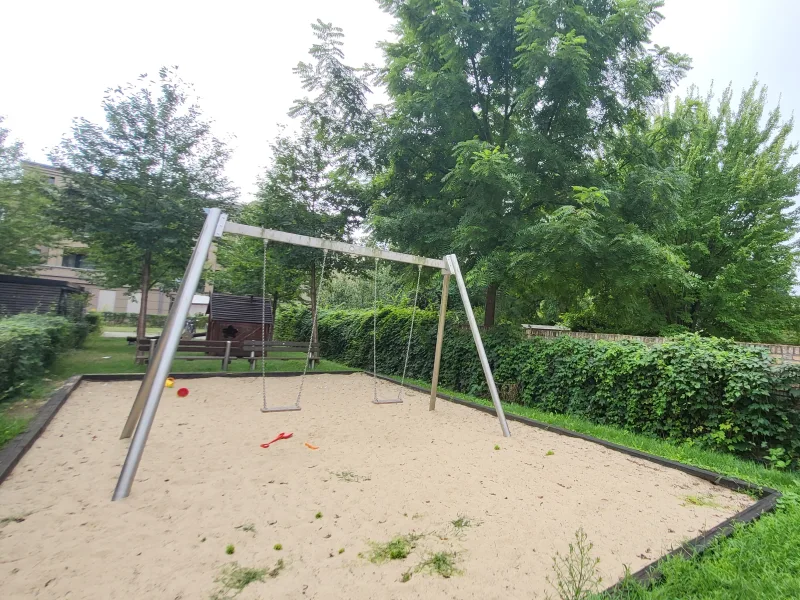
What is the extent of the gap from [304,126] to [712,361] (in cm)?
998

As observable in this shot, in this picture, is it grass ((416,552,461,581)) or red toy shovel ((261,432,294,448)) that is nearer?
A: grass ((416,552,461,581))

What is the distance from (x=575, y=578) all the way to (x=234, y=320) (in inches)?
424

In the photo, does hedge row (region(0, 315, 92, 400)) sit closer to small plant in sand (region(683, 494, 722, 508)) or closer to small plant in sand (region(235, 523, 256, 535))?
small plant in sand (region(235, 523, 256, 535))

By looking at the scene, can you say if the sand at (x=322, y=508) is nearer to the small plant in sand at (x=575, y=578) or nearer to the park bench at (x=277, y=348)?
the small plant in sand at (x=575, y=578)

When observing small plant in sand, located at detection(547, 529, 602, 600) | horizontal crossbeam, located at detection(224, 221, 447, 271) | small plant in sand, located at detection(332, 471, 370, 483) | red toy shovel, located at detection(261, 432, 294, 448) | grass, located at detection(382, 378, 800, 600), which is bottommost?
red toy shovel, located at detection(261, 432, 294, 448)

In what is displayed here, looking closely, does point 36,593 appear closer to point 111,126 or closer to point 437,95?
point 437,95

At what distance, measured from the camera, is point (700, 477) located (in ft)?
12.6

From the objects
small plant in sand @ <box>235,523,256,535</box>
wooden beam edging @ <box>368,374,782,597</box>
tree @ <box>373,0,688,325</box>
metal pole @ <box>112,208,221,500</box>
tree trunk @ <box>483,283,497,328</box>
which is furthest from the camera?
tree trunk @ <box>483,283,497,328</box>

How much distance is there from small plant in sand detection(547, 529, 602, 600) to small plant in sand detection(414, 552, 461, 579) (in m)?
0.50

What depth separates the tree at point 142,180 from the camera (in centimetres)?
880

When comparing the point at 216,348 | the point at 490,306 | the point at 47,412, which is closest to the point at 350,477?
the point at 47,412

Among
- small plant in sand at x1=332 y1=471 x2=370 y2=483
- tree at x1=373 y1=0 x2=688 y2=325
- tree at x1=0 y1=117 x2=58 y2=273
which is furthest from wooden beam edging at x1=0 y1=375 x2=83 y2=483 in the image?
tree at x1=0 y1=117 x2=58 y2=273

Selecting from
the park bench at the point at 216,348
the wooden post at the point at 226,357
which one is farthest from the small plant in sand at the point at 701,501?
the wooden post at the point at 226,357

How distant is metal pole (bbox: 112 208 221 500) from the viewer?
9.50ft
